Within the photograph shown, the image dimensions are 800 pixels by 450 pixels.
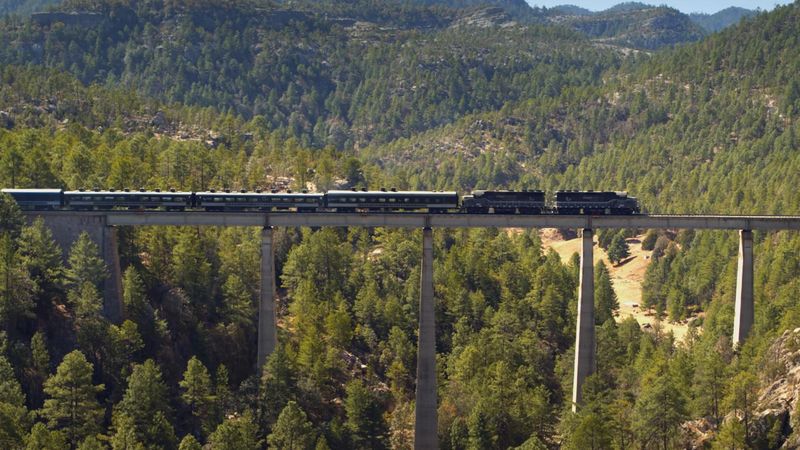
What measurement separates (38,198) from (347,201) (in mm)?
29428

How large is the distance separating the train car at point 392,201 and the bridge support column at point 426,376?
282 inches

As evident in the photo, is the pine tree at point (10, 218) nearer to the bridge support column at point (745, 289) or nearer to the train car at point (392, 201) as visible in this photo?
the train car at point (392, 201)

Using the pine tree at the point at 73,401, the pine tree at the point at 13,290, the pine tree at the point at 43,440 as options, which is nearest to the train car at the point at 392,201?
the pine tree at the point at 13,290

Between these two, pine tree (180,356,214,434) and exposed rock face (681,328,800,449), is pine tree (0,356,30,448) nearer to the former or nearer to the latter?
pine tree (180,356,214,434)

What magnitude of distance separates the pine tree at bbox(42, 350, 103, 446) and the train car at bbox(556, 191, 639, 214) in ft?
147

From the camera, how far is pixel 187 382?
301ft

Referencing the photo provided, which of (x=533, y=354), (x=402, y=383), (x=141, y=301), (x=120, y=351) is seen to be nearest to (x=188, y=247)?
(x=141, y=301)

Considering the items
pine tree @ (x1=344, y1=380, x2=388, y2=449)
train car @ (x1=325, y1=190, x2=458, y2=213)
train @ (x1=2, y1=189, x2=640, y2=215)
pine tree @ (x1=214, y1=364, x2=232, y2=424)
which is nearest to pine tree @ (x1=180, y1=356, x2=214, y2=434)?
pine tree @ (x1=214, y1=364, x2=232, y2=424)

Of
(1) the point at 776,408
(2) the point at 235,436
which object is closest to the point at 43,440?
(2) the point at 235,436

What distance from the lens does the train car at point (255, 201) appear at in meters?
104

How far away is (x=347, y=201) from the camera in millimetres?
103938

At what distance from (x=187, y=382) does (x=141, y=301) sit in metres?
13.4

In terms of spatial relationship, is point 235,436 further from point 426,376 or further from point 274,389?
point 426,376

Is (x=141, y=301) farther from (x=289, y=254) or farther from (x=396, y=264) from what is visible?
(x=396, y=264)
